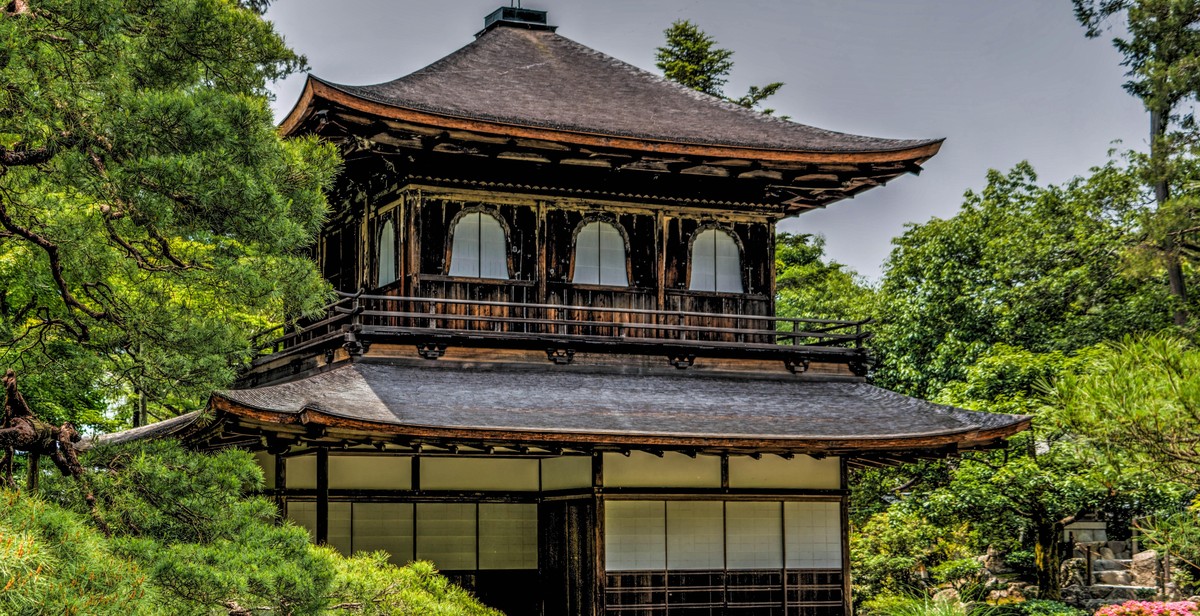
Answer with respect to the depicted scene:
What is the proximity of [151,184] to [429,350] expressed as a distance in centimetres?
821

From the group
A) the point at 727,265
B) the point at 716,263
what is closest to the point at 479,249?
the point at 716,263

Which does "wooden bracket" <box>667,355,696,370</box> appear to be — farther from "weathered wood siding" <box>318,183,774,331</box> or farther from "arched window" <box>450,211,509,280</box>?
"arched window" <box>450,211,509,280</box>

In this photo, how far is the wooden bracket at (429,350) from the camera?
16188 mm

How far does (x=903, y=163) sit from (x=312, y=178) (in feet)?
35.5

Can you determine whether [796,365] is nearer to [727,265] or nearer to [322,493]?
[727,265]

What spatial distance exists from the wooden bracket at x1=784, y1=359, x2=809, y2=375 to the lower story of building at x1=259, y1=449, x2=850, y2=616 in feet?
4.97

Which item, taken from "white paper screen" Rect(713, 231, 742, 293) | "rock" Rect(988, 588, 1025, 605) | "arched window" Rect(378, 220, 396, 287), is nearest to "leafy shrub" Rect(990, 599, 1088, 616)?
"rock" Rect(988, 588, 1025, 605)

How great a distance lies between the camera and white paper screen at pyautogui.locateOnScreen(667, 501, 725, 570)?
16078 mm

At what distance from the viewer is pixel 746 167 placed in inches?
707

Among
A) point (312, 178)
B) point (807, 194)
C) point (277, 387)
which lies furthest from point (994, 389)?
point (312, 178)

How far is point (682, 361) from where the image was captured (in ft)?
57.9

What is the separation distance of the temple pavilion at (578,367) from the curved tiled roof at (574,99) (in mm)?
77

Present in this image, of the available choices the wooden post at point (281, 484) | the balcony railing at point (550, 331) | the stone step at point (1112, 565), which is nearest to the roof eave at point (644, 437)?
the balcony railing at point (550, 331)

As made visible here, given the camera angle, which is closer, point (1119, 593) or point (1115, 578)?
point (1119, 593)
